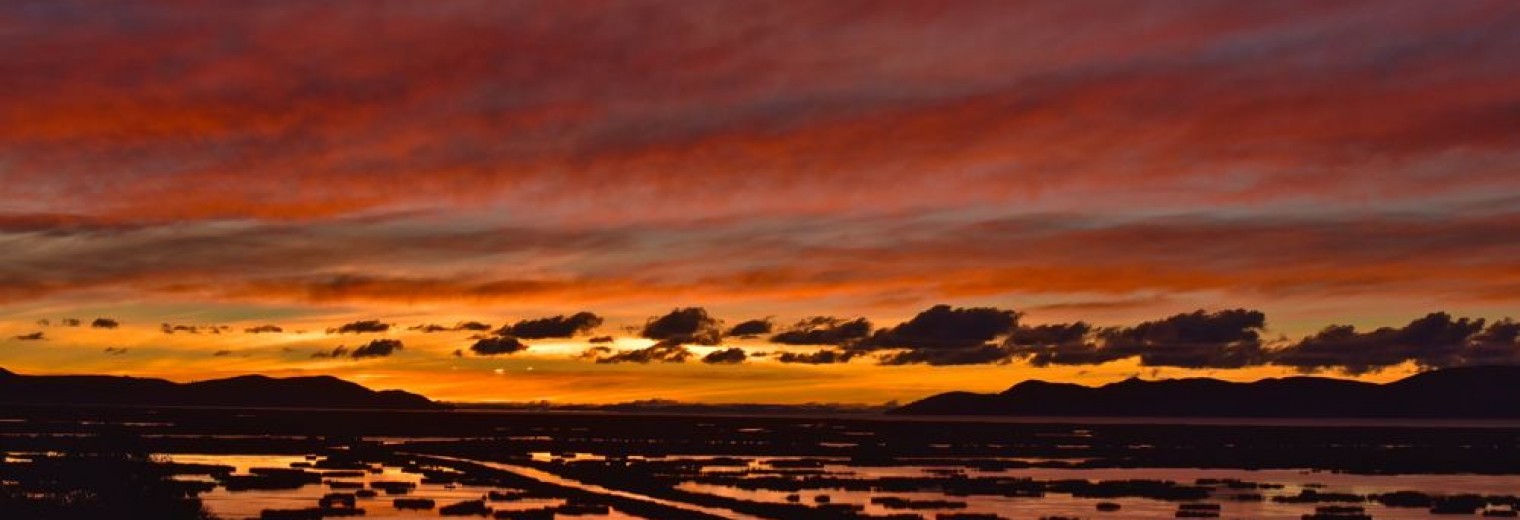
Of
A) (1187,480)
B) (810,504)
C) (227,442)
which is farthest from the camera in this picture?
(227,442)

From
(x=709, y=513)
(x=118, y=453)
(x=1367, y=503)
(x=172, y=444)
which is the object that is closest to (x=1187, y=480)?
(x=1367, y=503)

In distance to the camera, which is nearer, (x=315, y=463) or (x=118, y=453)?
(x=118, y=453)

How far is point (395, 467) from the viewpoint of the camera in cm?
9069

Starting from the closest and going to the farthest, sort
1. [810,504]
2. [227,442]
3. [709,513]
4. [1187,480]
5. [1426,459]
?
[709,513] < [810,504] < [1187,480] < [1426,459] < [227,442]

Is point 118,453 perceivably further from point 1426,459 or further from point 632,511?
point 1426,459

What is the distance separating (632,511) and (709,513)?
309 centimetres

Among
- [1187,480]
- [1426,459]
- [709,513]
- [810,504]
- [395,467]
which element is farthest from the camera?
[1426,459]

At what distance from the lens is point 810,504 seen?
64.3m

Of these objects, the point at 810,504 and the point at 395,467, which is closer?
the point at 810,504

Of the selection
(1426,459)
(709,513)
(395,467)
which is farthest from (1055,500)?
(1426,459)

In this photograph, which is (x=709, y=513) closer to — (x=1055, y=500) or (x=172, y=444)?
(x=1055, y=500)

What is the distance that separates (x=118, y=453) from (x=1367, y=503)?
63552 mm

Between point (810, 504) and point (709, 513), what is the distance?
22.5 feet

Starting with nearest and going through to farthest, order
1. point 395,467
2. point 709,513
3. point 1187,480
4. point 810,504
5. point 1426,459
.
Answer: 1. point 709,513
2. point 810,504
3. point 1187,480
4. point 395,467
5. point 1426,459
